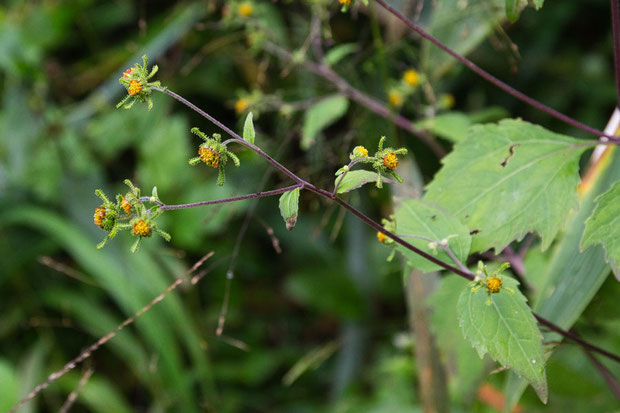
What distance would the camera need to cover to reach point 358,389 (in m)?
1.62

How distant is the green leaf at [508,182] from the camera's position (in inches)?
25.9

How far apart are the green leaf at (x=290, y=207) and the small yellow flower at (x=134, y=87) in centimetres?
16

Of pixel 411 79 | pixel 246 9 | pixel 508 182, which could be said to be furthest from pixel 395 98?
pixel 508 182

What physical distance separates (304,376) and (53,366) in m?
0.71

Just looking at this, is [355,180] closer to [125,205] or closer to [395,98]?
[125,205]

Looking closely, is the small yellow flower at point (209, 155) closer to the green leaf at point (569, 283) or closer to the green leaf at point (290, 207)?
the green leaf at point (290, 207)

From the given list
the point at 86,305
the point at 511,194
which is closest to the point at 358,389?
the point at 86,305

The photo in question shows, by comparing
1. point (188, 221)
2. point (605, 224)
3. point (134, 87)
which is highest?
point (605, 224)

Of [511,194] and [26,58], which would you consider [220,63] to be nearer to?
[26,58]

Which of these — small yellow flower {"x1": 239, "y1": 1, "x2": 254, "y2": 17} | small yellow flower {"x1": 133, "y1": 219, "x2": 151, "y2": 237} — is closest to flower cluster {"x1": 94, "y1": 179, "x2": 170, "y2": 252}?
small yellow flower {"x1": 133, "y1": 219, "x2": 151, "y2": 237}

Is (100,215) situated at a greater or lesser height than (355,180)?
lesser

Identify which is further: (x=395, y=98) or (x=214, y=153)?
(x=395, y=98)

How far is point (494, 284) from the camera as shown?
22.0 inches

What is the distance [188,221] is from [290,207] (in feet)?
3.62
